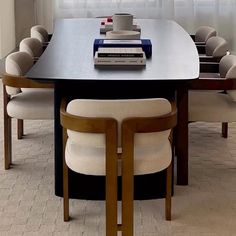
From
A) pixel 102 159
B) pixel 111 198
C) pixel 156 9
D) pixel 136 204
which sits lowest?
pixel 136 204

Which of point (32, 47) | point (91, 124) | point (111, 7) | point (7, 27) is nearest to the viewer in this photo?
point (91, 124)

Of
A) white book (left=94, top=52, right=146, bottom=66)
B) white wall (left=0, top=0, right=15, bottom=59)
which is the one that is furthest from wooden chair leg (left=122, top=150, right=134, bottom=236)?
white wall (left=0, top=0, right=15, bottom=59)

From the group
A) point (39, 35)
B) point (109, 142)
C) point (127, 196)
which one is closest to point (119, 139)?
point (109, 142)

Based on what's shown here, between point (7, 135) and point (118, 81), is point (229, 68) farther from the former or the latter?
point (7, 135)

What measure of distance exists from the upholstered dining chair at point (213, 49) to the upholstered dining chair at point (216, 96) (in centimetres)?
20

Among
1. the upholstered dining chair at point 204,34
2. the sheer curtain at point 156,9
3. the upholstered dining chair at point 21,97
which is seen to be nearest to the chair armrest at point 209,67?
the upholstered dining chair at point 204,34

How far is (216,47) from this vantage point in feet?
12.4

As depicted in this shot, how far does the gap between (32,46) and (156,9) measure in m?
2.79

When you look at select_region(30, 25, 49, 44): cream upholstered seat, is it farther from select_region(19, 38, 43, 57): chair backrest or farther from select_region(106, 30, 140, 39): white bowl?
select_region(106, 30, 140, 39): white bowl

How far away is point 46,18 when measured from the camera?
6250 millimetres

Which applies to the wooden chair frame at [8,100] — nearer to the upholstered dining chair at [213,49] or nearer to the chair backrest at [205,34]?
the upholstered dining chair at [213,49]

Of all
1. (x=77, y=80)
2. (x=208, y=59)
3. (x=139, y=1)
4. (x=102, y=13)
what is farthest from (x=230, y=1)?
(x=77, y=80)

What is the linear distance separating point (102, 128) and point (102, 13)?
4.16m

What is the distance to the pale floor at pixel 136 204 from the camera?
269 cm
